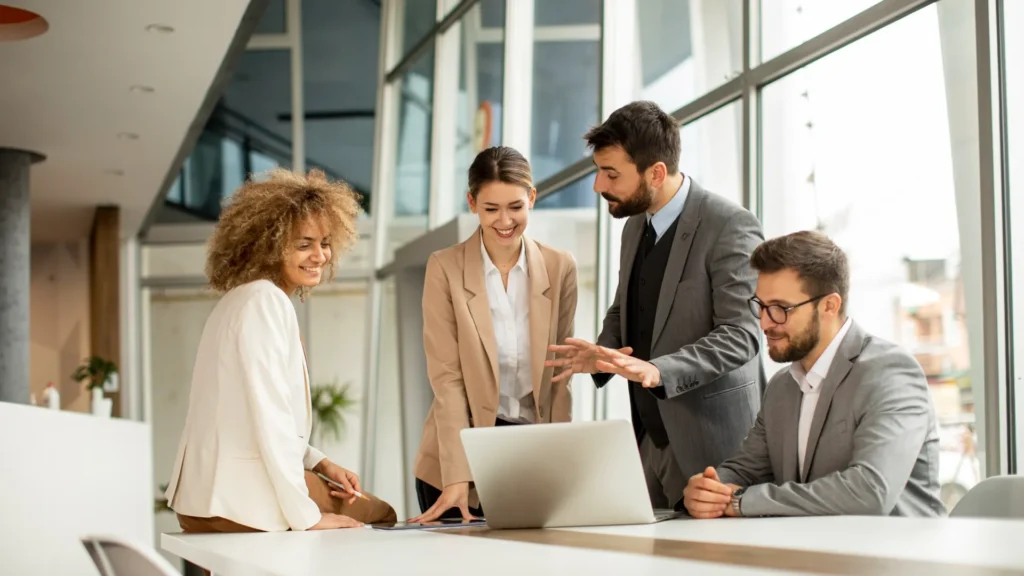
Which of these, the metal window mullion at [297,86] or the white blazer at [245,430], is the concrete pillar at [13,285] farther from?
the white blazer at [245,430]

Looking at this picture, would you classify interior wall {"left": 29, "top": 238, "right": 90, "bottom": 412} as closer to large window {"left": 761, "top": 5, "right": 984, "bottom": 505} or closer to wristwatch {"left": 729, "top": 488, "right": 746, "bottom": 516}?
large window {"left": 761, "top": 5, "right": 984, "bottom": 505}

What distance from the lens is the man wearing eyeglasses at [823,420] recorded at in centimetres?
219

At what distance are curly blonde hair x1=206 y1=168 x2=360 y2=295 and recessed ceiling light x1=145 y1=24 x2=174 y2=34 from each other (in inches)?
176

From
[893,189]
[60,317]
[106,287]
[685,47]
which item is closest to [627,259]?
[893,189]

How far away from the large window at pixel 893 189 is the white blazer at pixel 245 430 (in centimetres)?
189

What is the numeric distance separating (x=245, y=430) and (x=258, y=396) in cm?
8

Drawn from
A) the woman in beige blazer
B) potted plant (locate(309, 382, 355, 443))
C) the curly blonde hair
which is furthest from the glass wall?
potted plant (locate(309, 382, 355, 443))

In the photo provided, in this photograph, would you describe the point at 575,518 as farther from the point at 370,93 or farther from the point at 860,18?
the point at 370,93

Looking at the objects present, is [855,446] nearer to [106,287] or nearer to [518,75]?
[518,75]

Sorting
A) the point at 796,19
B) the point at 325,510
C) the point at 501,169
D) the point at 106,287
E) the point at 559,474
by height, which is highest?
the point at 796,19

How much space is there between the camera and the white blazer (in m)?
2.23

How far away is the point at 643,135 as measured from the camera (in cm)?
288

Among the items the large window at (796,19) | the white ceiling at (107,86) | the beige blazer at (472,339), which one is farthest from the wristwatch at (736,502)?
the white ceiling at (107,86)

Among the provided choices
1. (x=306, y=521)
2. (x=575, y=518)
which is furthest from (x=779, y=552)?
(x=306, y=521)
